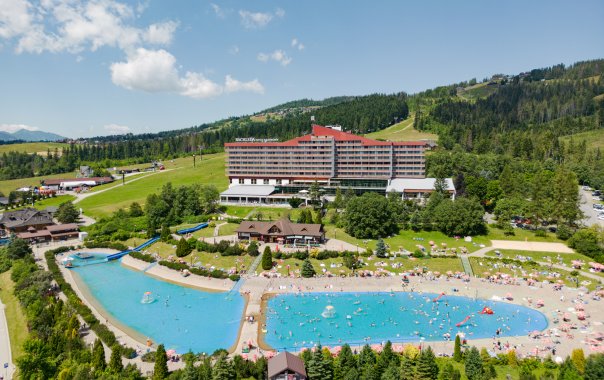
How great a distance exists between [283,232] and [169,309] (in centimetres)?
2828

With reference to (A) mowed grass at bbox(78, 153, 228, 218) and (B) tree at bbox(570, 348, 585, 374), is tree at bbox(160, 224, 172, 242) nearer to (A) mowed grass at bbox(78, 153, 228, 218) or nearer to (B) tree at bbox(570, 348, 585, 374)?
(A) mowed grass at bbox(78, 153, 228, 218)

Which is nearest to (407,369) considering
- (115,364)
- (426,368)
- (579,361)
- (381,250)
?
(426,368)

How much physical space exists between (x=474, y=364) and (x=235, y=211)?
77.4 meters

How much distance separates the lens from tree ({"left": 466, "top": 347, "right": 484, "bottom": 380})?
35.7 meters

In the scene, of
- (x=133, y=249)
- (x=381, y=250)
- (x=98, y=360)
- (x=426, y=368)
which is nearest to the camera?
(x=426, y=368)

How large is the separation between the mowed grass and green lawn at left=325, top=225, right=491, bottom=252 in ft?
207

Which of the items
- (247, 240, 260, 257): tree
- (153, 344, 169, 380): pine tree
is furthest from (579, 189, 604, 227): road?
(153, 344, 169, 380): pine tree

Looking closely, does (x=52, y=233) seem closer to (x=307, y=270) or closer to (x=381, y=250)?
(x=307, y=270)

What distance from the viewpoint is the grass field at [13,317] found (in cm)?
4550

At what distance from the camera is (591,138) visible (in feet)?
542

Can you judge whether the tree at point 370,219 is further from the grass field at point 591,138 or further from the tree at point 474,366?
the grass field at point 591,138

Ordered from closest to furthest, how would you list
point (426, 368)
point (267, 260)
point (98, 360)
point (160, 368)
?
point (426, 368) < point (160, 368) < point (98, 360) < point (267, 260)

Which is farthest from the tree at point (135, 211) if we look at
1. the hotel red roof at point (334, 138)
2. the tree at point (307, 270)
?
the tree at point (307, 270)

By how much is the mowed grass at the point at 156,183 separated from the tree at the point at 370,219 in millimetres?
62597
